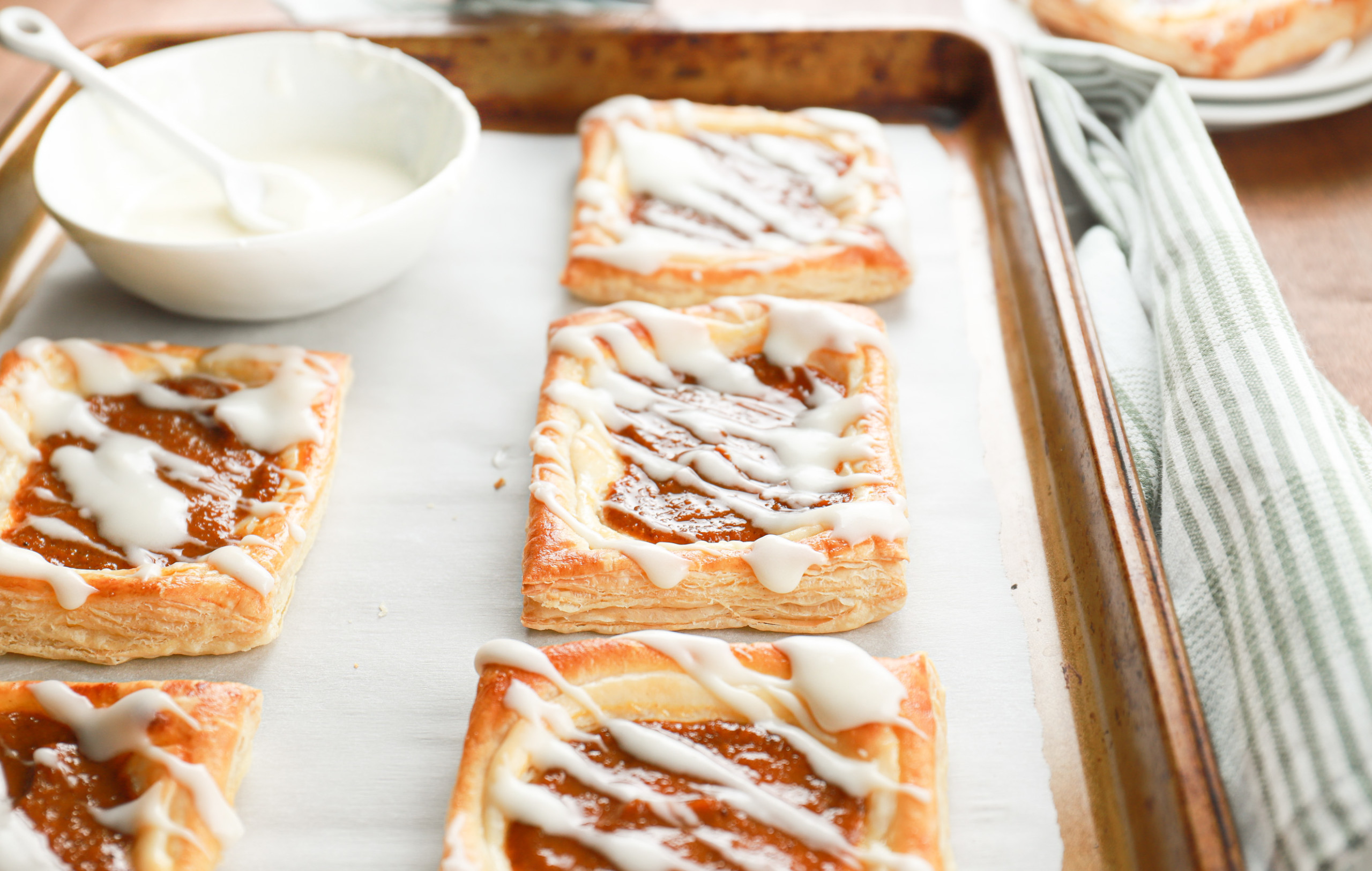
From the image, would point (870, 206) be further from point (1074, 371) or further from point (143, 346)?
point (143, 346)

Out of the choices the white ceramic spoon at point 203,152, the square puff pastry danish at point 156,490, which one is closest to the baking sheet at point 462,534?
the square puff pastry danish at point 156,490

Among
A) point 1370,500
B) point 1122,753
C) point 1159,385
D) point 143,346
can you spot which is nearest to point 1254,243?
point 1159,385

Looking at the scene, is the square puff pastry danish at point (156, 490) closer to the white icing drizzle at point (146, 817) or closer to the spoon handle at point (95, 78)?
the white icing drizzle at point (146, 817)

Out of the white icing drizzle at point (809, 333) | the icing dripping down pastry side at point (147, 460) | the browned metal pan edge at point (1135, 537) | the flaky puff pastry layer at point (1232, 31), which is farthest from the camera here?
the flaky puff pastry layer at point (1232, 31)

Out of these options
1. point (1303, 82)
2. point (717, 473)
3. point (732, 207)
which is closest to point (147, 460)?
point (717, 473)

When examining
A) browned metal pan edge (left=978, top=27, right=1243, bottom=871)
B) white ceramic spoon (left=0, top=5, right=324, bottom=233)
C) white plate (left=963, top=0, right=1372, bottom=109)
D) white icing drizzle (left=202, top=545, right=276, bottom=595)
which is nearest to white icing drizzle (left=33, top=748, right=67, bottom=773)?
white icing drizzle (left=202, top=545, right=276, bottom=595)

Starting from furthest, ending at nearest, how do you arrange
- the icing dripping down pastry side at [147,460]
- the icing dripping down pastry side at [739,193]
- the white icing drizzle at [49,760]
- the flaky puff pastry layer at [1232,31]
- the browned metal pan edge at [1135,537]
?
the flaky puff pastry layer at [1232,31], the icing dripping down pastry side at [739,193], the icing dripping down pastry side at [147,460], the white icing drizzle at [49,760], the browned metal pan edge at [1135,537]

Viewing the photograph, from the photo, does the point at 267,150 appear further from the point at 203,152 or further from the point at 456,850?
the point at 456,850
